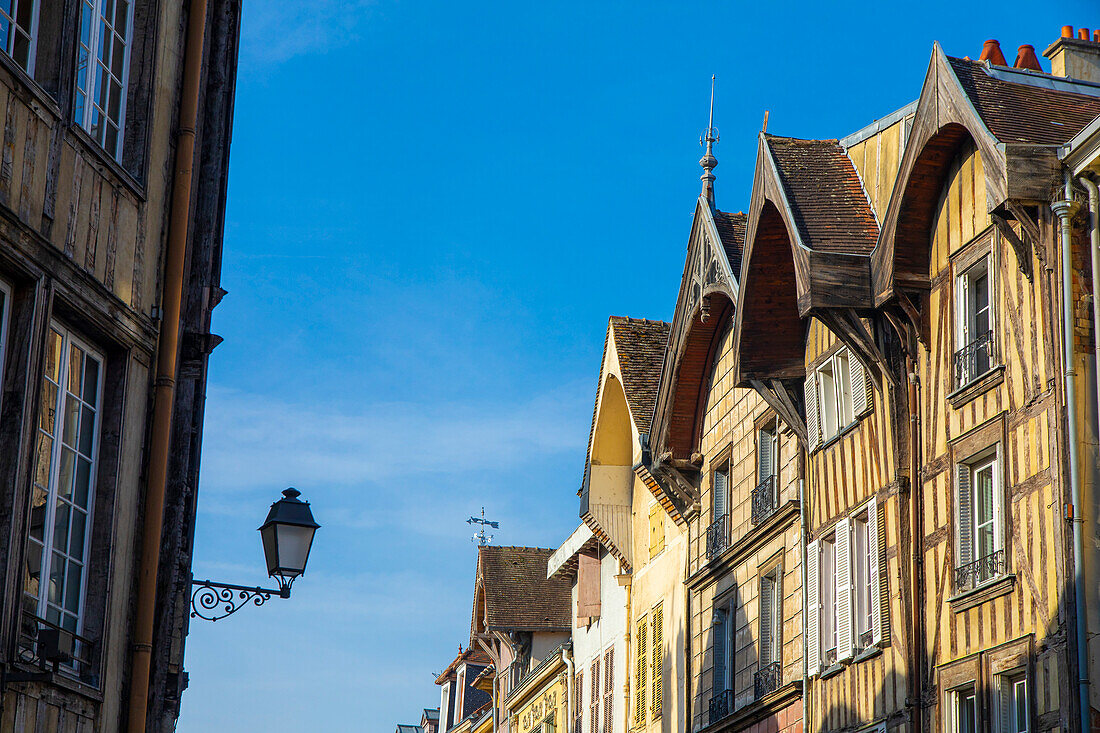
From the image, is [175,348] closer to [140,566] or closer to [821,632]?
[140,566]

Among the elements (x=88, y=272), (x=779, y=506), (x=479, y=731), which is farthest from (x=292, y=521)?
(x=479, y=731)

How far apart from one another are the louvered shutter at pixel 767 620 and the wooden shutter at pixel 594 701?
9981mm

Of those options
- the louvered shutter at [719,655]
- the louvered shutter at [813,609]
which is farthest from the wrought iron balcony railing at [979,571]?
the louvered shutter at [719,655]

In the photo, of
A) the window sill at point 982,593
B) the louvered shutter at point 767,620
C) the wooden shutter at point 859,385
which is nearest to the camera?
the window sill at point 982,593

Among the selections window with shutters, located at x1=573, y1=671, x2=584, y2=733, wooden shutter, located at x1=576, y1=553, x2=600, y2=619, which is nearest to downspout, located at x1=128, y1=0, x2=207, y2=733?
wooden shutter, located at x1=576, y1=553, x2=600, y2=619

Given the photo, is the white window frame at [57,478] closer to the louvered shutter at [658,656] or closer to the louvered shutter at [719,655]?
the louvered shutter at [719,655]

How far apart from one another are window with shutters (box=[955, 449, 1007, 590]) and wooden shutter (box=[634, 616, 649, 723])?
12165 millimetres

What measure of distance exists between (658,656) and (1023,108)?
13489 mm

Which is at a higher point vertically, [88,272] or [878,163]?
[878,163]

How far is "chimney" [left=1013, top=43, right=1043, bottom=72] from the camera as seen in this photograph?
762 inches

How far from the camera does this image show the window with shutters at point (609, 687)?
30250 millimetres

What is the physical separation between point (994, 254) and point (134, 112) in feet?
31.0

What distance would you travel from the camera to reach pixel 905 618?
17453 millimetres

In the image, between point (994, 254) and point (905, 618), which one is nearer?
point (994, 254)
